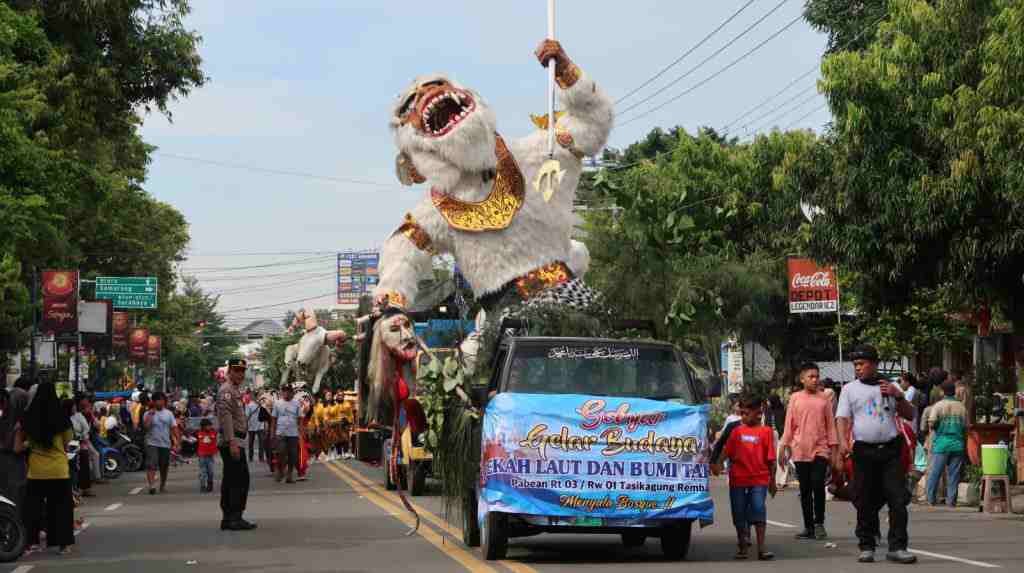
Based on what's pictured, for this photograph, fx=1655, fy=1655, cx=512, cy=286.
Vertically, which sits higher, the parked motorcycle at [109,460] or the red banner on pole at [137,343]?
the red banner on pole at [137,343]

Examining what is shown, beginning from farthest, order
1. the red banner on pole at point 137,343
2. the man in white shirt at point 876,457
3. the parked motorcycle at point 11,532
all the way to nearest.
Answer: the red banner on pole at point 137,343
the parked motorcycle at point 11,532
the man in white shirt at point 876,457

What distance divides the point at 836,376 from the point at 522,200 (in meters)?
18.7

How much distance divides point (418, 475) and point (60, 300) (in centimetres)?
2452

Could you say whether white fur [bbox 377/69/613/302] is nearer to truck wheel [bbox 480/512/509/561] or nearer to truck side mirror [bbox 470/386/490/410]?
truck side mirror [bbox 470/386/490/410]

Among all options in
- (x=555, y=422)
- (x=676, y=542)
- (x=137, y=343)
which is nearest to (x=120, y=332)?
(x=137, y=343)

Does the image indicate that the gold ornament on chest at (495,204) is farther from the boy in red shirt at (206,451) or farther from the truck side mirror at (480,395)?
the truck side mirror at (480,395)

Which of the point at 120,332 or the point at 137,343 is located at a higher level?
the point at 120,332

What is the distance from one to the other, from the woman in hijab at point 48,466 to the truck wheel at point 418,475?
7.98 m

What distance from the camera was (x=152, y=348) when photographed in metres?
79.3

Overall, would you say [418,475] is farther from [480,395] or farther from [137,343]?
[137,343]

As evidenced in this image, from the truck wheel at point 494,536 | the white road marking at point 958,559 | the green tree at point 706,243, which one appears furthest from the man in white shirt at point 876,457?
the green tree at point 706,243

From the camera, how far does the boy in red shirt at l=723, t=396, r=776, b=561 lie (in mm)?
14133

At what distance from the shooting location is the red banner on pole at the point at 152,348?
76.8 metres

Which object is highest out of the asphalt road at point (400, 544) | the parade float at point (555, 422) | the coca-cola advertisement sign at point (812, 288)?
the coca-cola advertisement sign at point (812, 288)
